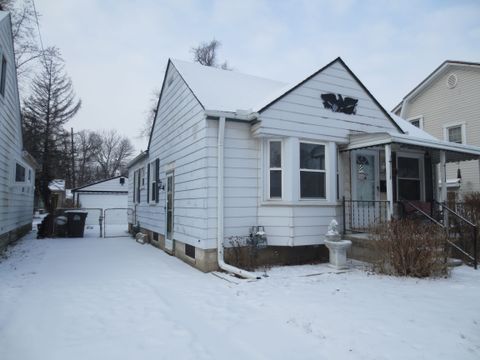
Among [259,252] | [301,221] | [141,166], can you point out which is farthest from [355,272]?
[141,166]

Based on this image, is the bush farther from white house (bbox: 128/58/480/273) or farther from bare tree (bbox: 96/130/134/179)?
bare tree (bbox: 96/130/134/179)

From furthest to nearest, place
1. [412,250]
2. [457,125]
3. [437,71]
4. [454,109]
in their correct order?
[437,71], [454,109], [457,125], [412,250]

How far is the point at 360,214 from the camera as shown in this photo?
8320mm

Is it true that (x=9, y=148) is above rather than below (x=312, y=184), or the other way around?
above

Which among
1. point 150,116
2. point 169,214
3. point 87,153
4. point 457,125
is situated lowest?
point 169,214

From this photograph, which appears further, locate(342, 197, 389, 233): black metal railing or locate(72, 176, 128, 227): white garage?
locate(72, 176, 128, 227): white garage

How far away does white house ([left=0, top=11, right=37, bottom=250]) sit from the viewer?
838 centimetres

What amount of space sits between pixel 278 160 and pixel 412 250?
324 cm

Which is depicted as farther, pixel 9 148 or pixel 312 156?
pixel 9 148

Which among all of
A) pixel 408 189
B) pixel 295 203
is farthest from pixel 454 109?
pixel 295 203

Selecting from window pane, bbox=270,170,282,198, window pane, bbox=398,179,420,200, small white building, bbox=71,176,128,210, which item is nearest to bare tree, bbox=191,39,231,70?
small white building, bbox=71,176,128,210

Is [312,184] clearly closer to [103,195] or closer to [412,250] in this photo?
[412,250]

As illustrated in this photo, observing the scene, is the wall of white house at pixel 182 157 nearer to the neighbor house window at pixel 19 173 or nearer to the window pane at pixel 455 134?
the neighbor house window at pixel 19 173

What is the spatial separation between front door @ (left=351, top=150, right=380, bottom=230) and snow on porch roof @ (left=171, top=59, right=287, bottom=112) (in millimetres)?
2927
